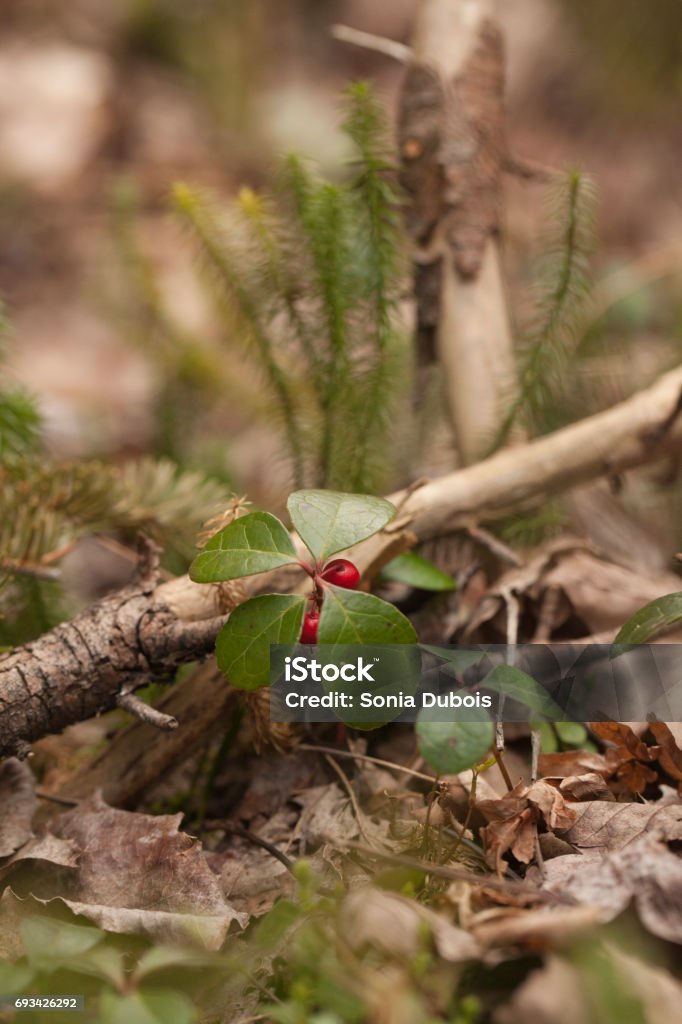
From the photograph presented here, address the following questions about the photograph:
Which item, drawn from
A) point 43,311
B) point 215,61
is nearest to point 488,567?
point 43,311

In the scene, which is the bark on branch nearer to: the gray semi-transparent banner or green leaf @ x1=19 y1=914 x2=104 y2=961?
the gray semi-transparent banner

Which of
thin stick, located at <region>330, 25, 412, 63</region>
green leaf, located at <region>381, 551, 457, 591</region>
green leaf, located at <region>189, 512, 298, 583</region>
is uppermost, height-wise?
thin stick, located at <region>330, 25, 412, 63</region>

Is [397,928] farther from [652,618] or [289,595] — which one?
[652,618]

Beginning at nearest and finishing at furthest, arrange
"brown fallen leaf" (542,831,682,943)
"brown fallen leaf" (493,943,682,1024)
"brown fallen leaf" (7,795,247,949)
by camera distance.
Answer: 1. "brown fallen leaf" (493,943,682,1024)
2. "brown fallen leaf" (542,831,682,943)
3. "brown fallen leaf" (7,795,247,949)

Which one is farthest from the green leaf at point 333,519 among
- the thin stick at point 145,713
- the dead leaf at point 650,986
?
the dead leaf at point 650,986

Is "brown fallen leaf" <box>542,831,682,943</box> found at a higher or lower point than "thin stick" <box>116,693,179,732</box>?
higher

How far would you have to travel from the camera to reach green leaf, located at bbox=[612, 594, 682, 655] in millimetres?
1099

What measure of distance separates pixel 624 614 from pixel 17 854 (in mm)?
1095

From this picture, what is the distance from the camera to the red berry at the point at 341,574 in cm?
115

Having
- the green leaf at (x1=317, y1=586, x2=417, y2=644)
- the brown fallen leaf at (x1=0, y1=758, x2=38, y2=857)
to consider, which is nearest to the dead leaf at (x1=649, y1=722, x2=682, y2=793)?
the green leaf at (x1=317, y1=586, x2=417, y2=644)

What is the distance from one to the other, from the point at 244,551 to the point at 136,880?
0.49 meters

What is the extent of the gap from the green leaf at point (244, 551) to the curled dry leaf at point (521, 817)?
1.45 ft

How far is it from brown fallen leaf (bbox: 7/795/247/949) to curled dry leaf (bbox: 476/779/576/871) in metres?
0.35

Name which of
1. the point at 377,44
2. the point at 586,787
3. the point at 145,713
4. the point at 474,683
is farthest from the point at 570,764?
the point at 377,44
